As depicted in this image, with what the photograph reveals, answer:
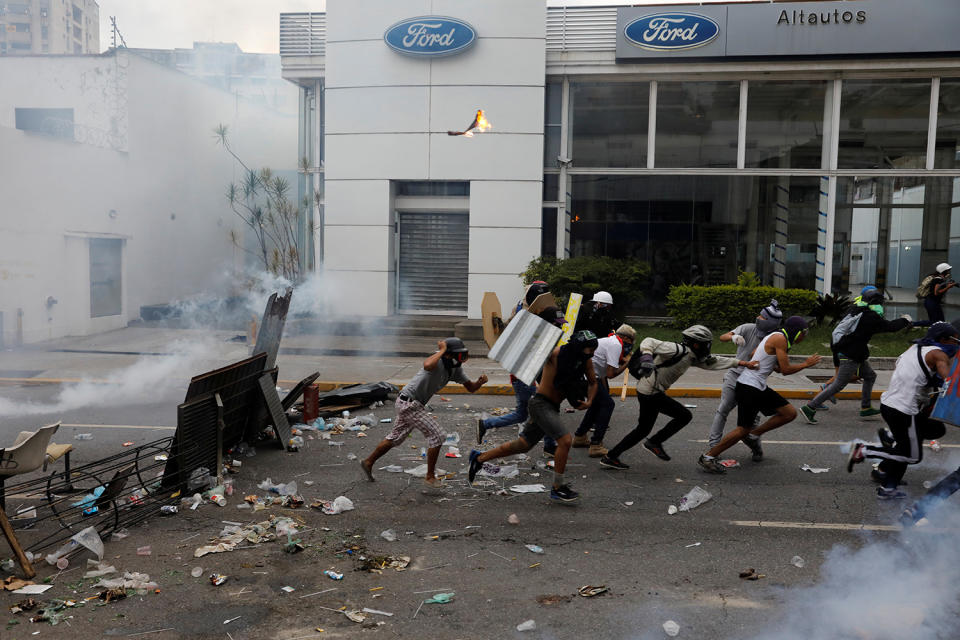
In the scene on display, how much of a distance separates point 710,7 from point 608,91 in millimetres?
2880

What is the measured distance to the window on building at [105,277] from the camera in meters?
17.7

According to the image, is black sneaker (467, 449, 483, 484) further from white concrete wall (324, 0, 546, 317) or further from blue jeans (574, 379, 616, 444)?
white concrete wall (324, 0, 546, 317)

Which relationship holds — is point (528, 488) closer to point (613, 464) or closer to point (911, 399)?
point (613, 464)

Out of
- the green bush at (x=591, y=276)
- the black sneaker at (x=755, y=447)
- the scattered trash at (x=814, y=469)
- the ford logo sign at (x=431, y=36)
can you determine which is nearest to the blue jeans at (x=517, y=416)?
the black sneaker at (x=755, y=447)

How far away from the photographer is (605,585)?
4828 mm

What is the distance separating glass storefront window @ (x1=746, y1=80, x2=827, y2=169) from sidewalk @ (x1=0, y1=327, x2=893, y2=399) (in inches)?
252

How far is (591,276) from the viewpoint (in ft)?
54.8

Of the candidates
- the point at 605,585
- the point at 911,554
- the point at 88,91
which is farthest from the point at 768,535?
the point at 88,91

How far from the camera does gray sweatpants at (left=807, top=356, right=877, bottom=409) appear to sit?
30.8 feet

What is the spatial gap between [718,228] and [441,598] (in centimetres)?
1545

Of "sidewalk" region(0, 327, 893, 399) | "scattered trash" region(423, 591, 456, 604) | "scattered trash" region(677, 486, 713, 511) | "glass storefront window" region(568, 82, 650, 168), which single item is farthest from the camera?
"glass storefront window" region(568, 82, 650, 168)

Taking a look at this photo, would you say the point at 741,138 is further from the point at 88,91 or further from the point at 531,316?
the point at 88,91

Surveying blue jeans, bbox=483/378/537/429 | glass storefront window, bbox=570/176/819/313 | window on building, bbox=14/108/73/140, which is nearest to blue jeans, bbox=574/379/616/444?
blue jeans, bbox=483/378/537/429

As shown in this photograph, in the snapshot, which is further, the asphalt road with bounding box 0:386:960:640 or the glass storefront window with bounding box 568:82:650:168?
the glass storefront window with bounding box 568:82:650:168
